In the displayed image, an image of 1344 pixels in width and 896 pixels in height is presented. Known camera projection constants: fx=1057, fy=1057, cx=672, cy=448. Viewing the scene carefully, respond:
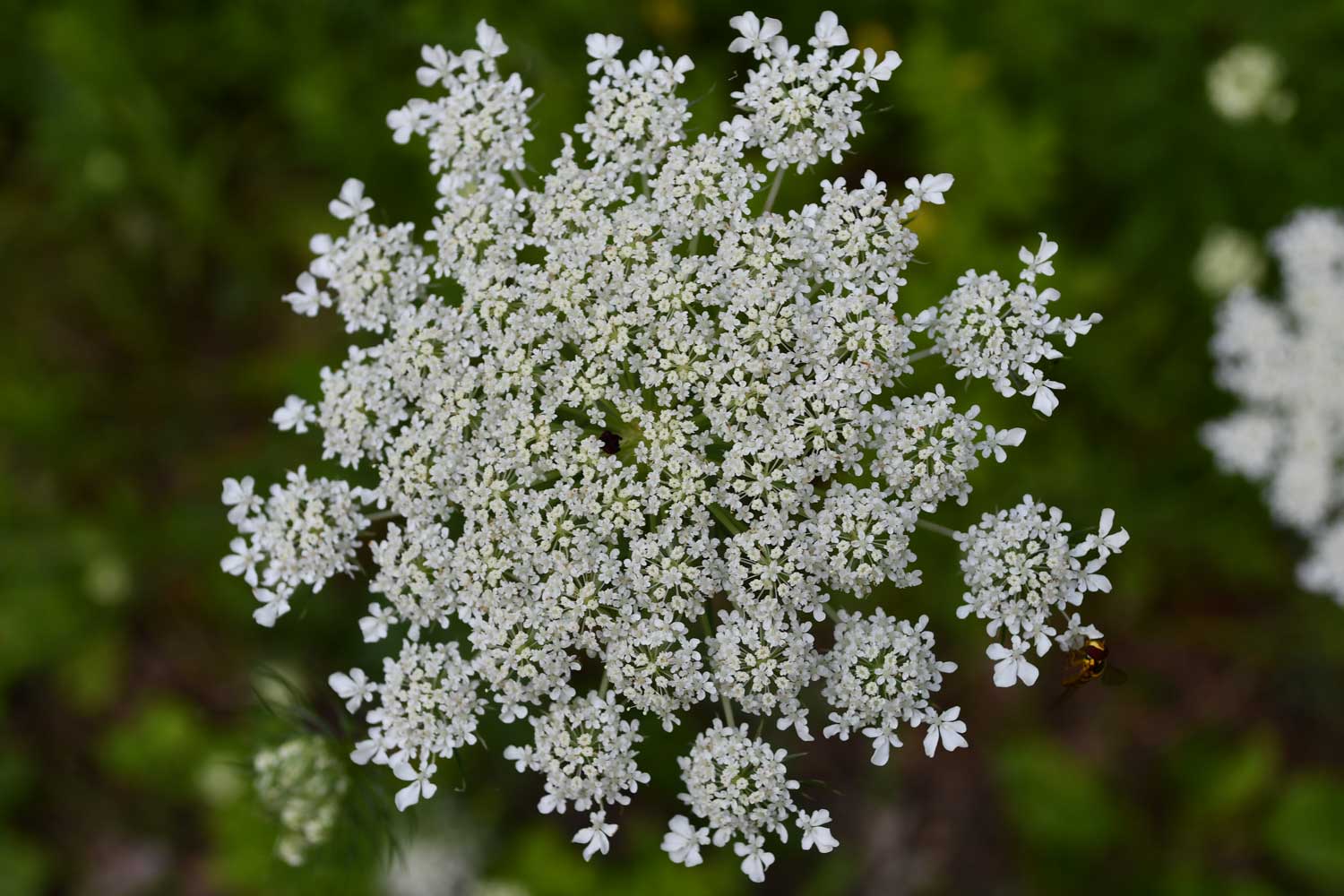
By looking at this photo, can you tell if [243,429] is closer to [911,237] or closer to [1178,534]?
[911,237]

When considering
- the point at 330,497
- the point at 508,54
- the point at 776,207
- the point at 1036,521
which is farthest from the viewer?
the point at 776,207

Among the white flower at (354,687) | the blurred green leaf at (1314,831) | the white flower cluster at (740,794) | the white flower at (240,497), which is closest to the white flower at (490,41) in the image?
the white flower at (240,497)

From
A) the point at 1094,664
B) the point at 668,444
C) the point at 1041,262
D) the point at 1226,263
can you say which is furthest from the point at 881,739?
the point at 1226,263

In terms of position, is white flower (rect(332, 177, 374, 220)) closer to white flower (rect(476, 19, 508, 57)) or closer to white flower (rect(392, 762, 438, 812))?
white flower (rect(476, 19, 508, 57))

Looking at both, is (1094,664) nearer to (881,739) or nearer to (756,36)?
(881,739)

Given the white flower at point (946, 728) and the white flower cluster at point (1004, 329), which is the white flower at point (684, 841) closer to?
the white flower at point (946, 728)

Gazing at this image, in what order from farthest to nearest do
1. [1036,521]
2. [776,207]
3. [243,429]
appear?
[243,429], [776,207], [1036,521]

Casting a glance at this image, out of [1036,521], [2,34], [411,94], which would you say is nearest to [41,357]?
[2,34]
